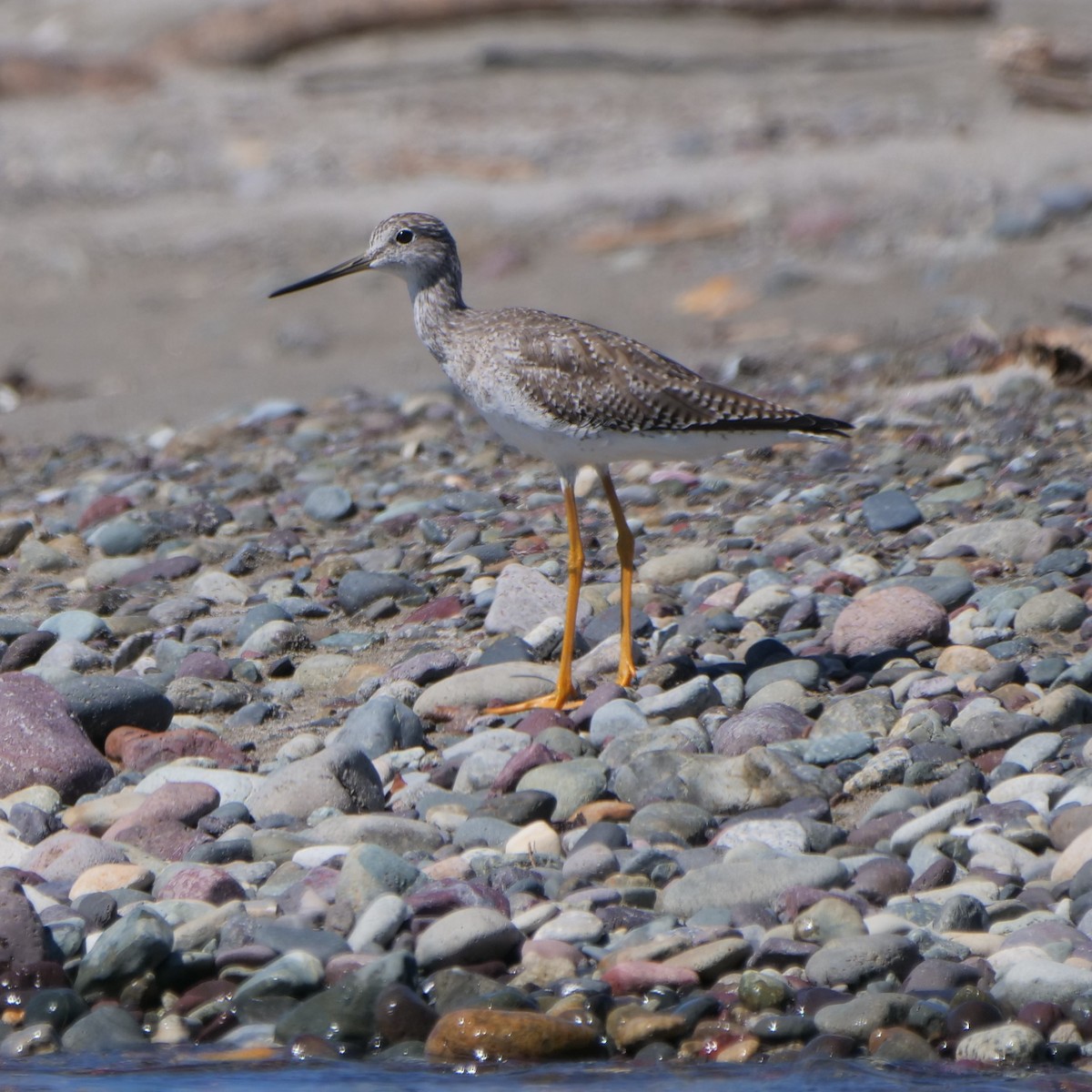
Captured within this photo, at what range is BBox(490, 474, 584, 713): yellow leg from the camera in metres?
6.11

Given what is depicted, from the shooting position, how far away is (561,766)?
549cm

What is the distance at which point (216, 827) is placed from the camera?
535 cm

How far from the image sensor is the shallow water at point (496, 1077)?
400 centimetres

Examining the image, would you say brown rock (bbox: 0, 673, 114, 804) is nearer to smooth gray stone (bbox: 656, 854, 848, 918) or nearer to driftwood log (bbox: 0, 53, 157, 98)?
smooth gray stone (bbox: 656, 854, 848, 918)

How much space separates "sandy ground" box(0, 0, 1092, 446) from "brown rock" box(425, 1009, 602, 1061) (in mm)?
6748

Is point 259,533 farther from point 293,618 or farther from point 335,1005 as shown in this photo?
point 335,1005

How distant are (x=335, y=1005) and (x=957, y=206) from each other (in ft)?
36.4

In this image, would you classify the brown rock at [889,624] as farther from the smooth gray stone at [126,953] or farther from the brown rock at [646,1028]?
the smooth gray stone at [126,953]

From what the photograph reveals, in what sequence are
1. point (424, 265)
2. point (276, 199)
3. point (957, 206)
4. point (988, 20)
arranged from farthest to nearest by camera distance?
point (988, 20), point (276, 199), point (957, 206), point (424, 265)

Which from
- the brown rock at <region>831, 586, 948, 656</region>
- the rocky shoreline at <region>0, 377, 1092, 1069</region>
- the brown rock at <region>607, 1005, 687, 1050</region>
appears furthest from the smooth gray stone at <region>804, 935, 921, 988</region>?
the brown rock at <region>831, 586, 948, 656</region>

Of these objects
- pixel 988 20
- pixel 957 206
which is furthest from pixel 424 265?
pixel 988 20

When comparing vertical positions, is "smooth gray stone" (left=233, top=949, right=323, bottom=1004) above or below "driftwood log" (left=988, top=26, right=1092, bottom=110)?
below

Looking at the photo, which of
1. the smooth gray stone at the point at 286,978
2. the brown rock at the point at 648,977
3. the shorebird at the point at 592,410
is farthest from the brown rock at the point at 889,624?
the smooth gray stone at the point at 286,978

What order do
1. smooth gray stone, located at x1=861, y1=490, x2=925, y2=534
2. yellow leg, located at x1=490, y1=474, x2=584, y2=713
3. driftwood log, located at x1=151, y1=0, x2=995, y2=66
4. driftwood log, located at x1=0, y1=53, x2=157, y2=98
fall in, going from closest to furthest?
yellow leg, located at x1=490, y1=474, x2=584, y2=713
smooth gray stone, located at x1=861, y1=490, x2=925, y2=534
driftwood log, located at x1=151, y1=0, x2=995, y2=66
driftwood log, located at x1=0, y1=53, x2=157, y2=98
